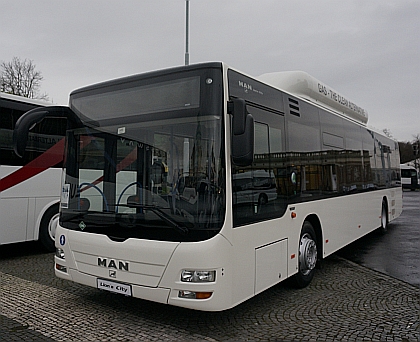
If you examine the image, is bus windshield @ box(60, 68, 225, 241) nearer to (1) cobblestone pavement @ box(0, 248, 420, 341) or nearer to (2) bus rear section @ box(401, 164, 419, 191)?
(1) cobblestone pavement @ box(0, 248, 420, 341)

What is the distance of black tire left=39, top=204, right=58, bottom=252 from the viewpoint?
8.86m

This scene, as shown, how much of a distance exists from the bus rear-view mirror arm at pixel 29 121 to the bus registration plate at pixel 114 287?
5.86 feet

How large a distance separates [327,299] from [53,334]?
371 cm

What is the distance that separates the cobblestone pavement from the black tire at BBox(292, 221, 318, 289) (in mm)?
172

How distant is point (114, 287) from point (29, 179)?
475 centimetres

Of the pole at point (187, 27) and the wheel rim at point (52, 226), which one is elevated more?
the pole at point (187, 27)

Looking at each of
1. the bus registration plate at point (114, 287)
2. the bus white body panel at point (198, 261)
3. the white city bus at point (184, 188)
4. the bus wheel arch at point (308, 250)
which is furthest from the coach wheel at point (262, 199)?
the bus registration plate at point (114, 287)

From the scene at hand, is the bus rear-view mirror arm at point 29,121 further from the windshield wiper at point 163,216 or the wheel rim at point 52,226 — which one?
the wheel rim at point 52,226

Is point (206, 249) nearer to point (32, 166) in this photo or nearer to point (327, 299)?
point (327, 299)

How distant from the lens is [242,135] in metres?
4.30

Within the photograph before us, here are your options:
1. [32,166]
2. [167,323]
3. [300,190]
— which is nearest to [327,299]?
[300,190]

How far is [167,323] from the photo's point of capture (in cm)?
486

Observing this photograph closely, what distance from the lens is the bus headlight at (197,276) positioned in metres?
4.25

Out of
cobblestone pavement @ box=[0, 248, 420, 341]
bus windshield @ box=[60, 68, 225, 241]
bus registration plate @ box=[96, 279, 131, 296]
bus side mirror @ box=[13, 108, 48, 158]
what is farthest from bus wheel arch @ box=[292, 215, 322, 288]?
bus side mirror @ box=[13, 108, 48, 158]
